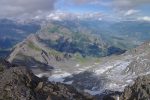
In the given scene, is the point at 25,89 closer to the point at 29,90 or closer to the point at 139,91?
the point at 29,90

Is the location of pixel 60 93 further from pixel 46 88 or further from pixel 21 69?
pixel 21 69

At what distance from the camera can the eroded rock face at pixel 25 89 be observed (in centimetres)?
9406

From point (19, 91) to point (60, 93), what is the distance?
18.9 meters

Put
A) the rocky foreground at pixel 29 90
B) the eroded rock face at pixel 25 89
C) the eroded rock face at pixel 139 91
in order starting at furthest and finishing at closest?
the eroded rock face at pixel 139 91 → the rocky foreground at pixel 29 90 → the eroded rock face at pixel 25 89

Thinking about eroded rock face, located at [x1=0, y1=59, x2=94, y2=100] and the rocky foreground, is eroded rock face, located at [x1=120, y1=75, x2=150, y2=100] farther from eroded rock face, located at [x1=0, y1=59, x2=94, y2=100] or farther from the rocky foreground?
eroded rock face, located at [x1=0, y1=59, x2=94, y2=100]

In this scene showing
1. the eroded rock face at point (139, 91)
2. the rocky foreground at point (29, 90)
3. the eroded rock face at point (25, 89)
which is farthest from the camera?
the eroded rock face at point (139, 91)

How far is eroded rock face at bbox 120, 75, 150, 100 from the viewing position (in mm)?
119338

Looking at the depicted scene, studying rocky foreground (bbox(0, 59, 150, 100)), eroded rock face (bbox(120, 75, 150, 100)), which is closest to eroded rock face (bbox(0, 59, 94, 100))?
rocky foreground (bbox(0, 59, 150, 100))

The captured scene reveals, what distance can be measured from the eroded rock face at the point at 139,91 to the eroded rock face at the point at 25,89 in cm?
1662

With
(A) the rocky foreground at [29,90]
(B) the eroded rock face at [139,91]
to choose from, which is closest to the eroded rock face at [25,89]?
(A) the rocky foreground at [29,90]

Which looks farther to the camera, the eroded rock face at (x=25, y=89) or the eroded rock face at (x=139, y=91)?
the eroded rock face at (x=139, y=91)

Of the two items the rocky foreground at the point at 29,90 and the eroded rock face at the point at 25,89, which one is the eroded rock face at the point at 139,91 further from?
the eroded rock face at the point at 25,89

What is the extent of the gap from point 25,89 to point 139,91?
45528 mm

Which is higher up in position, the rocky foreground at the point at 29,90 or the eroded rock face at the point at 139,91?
the rocky foreground at the point at 29,90
